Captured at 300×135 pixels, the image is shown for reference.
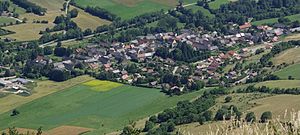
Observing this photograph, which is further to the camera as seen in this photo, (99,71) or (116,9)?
(116,9)

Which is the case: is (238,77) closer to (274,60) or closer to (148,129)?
(274,60)

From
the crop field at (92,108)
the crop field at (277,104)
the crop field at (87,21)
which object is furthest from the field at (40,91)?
the crop field at (87,21)

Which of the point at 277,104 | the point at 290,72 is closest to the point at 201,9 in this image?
the point at 290,72

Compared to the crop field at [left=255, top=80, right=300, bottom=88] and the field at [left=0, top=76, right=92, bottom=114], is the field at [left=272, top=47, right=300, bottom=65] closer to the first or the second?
the crop field at [left=255, top=80, right=300, bottom=88]

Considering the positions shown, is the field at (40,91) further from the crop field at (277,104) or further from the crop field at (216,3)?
the crop field at (216,3)

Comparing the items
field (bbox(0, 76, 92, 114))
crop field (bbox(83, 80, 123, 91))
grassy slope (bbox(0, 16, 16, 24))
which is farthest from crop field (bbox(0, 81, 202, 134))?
grassy slope (bbox(0, 16, 16, 24))

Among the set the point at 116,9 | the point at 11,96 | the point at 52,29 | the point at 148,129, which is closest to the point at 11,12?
the point at 52,29
